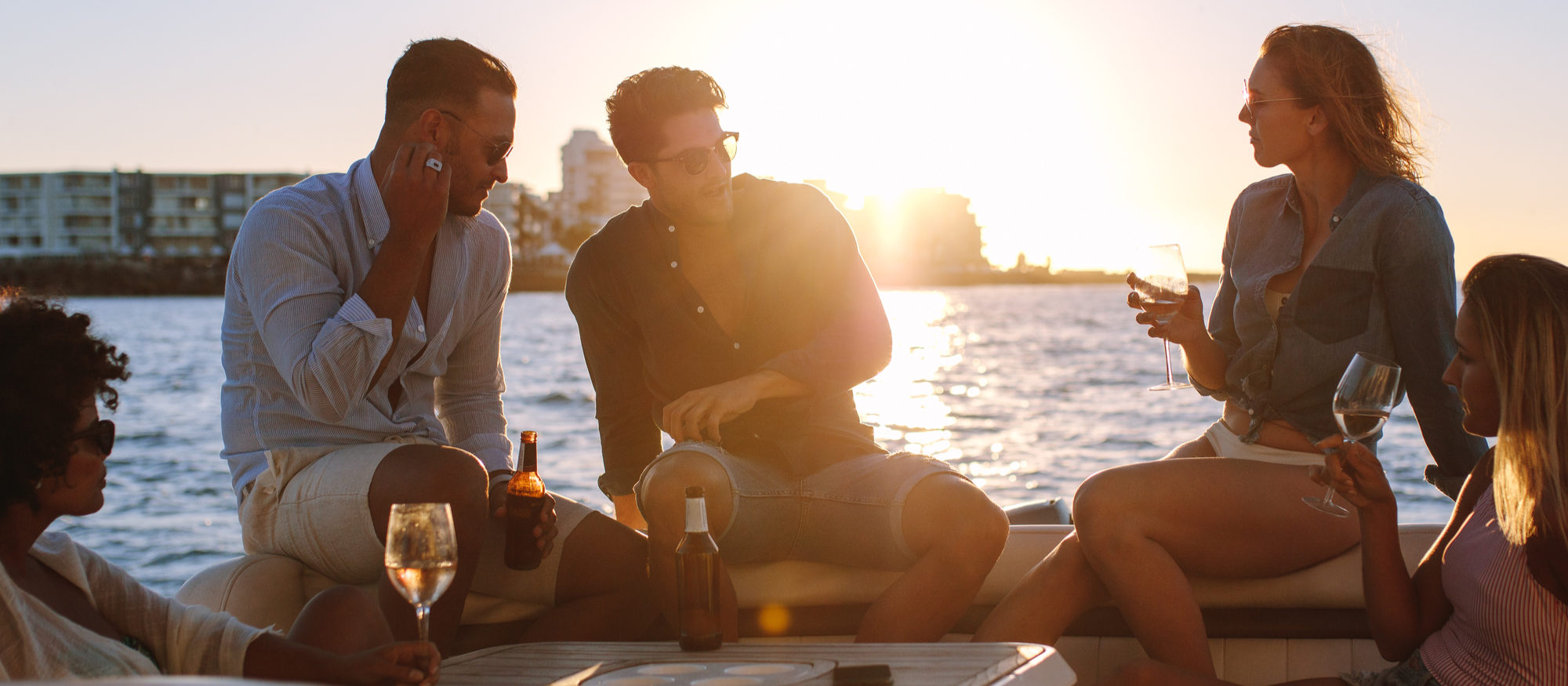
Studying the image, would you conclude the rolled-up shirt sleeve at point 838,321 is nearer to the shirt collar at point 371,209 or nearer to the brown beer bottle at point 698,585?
Answer: the brown beer bottle at point 698,585

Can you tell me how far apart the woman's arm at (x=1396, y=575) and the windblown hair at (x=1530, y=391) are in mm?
219

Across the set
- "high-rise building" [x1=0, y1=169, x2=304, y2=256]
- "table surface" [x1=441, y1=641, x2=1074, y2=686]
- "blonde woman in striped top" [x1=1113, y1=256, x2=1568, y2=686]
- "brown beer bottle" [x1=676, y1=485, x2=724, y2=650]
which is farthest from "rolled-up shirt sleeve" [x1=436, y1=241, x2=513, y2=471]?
"high-rise building" [x1=0, y1=169, x2=304, y2=256]

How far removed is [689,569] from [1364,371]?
130cm

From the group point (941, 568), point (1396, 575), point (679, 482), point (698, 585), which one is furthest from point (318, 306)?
point (1396, 575)

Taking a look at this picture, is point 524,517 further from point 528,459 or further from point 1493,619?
point 1493,619

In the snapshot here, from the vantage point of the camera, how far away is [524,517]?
3.00m

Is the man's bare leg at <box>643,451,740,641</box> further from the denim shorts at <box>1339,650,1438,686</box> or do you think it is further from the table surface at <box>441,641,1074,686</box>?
the denim shorts at <box>1339,650,1438,686</box>

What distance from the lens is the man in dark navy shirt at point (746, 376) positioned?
2.81 metres

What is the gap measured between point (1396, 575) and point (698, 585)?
131 cm

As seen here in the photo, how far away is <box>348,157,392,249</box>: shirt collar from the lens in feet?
10.0

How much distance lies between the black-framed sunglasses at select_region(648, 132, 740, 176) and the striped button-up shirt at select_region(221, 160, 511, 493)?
1.85ft

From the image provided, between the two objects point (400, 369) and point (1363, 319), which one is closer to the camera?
point (1363, 319)

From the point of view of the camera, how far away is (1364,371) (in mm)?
2299

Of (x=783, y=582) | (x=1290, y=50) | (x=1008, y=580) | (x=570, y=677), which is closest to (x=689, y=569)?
(x=570, y=677)
